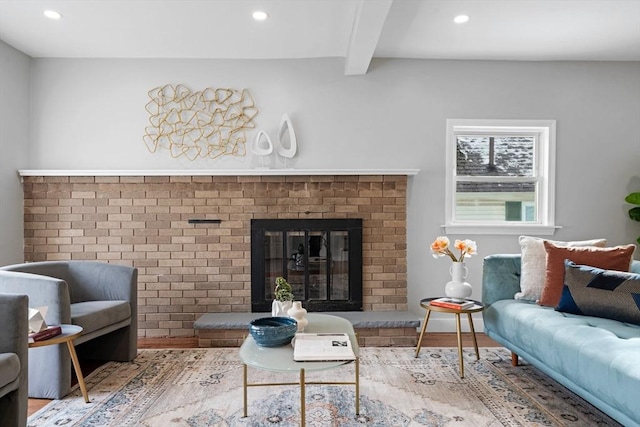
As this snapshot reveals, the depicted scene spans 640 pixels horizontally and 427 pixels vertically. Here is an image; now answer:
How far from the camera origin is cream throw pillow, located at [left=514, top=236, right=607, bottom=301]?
3090mm

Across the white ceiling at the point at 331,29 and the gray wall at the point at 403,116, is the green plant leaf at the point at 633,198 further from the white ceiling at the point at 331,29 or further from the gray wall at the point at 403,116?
the white ceiling at the point at 331,29

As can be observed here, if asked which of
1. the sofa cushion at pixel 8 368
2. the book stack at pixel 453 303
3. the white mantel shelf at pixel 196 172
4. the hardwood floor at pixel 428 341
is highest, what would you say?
the white mantel shelf at pixel 196 172

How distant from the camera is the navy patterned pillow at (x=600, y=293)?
2.54m

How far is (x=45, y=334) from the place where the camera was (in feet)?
7.69

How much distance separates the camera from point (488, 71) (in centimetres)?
416

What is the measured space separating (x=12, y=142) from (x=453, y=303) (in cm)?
369

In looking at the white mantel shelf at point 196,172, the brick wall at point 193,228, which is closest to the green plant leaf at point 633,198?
the brick wall at point 193,228

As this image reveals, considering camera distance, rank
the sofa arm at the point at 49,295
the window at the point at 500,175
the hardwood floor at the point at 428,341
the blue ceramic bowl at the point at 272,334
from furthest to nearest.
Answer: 1. the window at the point at 500,175
2. the hardwood floor at the point at 428,341
3. the sofa arm at the point at 49,295
4. the blue ceramic bowl at the point at 272,334

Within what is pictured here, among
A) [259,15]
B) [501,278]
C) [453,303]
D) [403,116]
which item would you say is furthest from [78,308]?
[403,116]

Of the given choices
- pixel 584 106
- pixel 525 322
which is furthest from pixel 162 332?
pixel 584 106

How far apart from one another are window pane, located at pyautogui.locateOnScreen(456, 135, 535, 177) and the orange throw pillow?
1375mm

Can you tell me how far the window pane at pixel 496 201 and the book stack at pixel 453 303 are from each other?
48.8 inches

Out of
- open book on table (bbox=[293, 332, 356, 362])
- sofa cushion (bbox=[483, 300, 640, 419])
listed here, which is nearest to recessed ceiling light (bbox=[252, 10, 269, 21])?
open book on table (bbox=[293, 332, 356, 362])

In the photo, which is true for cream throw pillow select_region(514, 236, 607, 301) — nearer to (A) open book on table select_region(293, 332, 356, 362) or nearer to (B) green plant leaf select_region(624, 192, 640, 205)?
(B) green plant leaf select_region(624, 192, 640, 205)
